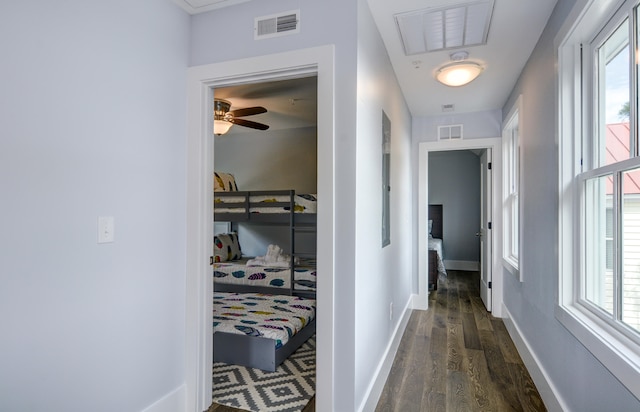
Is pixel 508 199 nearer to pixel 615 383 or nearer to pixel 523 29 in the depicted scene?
pixel 523 29

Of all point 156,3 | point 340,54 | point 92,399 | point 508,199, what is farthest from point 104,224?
point 508,199

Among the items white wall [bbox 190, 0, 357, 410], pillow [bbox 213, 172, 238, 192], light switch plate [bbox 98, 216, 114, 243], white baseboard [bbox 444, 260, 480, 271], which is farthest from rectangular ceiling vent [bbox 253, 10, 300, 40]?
white baseboard [bbox 444, 260, 480, 271]

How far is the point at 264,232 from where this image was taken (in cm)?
608

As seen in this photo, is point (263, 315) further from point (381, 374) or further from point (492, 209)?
point (492, 209)

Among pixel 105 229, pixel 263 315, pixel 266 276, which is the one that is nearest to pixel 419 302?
pixel 266 276

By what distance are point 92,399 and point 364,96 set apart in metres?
1.96

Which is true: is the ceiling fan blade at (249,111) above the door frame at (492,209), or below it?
above

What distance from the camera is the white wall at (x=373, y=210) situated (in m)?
1.87

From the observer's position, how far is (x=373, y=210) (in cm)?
221

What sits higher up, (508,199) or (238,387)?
(508,199)

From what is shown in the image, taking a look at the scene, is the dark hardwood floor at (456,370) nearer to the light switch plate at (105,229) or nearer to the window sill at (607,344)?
the window sill at (607,344)

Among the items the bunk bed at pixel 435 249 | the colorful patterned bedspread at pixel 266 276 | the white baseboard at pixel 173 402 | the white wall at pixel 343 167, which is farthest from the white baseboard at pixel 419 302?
the white baseboard at pixel 173 402

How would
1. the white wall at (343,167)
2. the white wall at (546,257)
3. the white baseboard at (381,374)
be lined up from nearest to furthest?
the white wall at (546,257) < the white wall at (343,167) < the white baseboard at (381,374)

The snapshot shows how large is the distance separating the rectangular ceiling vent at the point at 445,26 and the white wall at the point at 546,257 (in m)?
0.40
